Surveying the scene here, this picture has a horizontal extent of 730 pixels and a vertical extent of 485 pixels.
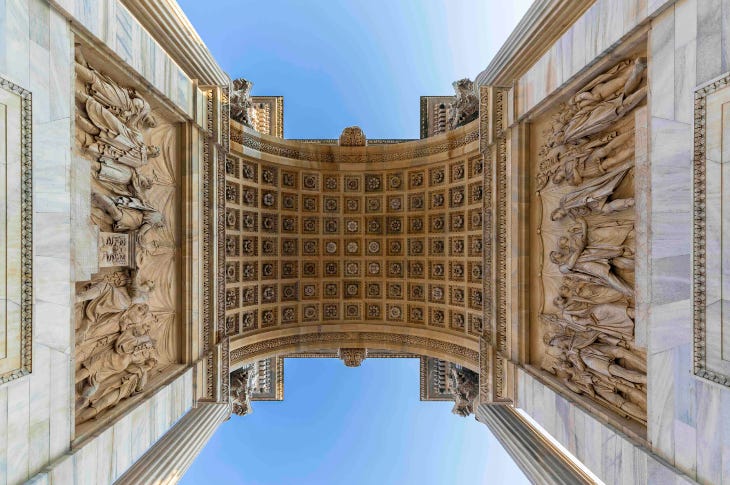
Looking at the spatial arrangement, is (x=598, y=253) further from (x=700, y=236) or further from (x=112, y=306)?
(x=112, y=306)

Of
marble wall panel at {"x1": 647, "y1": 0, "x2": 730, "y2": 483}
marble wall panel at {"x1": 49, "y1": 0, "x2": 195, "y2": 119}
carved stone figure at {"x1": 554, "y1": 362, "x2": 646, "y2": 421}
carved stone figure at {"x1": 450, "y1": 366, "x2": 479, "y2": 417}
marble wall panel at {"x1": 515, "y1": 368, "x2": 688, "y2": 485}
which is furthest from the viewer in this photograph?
carved stone figure at {"x1": 450, "y1": 366, "x2": 479, "y2": 417}

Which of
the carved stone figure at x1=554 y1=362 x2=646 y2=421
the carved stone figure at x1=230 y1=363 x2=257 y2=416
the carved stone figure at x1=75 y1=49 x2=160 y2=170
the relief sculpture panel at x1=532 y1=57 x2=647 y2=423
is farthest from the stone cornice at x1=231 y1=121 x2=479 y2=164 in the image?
the carved stone figure at x1=230 y1=363 x2=257 y2=416

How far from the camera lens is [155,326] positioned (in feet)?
35.1

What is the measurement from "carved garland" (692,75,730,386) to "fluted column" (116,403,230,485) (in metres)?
12.5

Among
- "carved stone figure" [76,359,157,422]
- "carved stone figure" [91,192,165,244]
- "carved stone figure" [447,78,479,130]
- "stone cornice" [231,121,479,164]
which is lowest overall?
"carved stone figure" [76,359,157,422]

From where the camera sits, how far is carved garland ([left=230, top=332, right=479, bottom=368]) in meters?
14.9

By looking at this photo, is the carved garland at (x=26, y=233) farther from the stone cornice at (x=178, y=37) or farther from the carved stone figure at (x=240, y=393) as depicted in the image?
the carved stone figure at (x=240, y=393)

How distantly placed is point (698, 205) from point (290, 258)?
1451cm

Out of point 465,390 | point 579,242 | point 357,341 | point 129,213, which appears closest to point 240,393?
point 357,341

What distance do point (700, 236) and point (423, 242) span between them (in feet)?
36.8

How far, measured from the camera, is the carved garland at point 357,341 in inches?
585

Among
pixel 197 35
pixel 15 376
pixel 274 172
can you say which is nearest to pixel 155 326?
pixel 15 376

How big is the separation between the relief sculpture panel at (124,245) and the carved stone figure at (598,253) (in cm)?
1174

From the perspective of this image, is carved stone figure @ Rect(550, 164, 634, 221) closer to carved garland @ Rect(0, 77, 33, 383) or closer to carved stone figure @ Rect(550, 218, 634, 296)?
carved stone figure @ Rect(550, 218, 634, 296)
